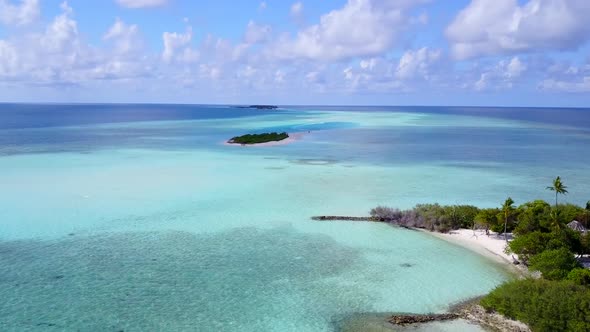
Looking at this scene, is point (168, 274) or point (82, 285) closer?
point (82, 285)

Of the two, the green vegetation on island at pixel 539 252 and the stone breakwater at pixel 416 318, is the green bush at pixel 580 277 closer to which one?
the green vegetation on island at pixel 539 252

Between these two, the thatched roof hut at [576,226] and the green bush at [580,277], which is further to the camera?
the thatched roof hut at [576,226]

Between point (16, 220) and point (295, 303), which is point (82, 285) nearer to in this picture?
point (295, 303)

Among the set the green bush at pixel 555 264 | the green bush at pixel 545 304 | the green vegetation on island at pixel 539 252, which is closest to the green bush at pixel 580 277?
the green vegetation on island at pixel 539 252

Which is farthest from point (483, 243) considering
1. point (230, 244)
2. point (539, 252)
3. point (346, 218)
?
point (230, 244)

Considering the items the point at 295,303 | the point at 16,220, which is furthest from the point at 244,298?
→ the point at 16,220

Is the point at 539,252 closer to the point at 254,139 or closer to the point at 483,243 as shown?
the point at 483,243
